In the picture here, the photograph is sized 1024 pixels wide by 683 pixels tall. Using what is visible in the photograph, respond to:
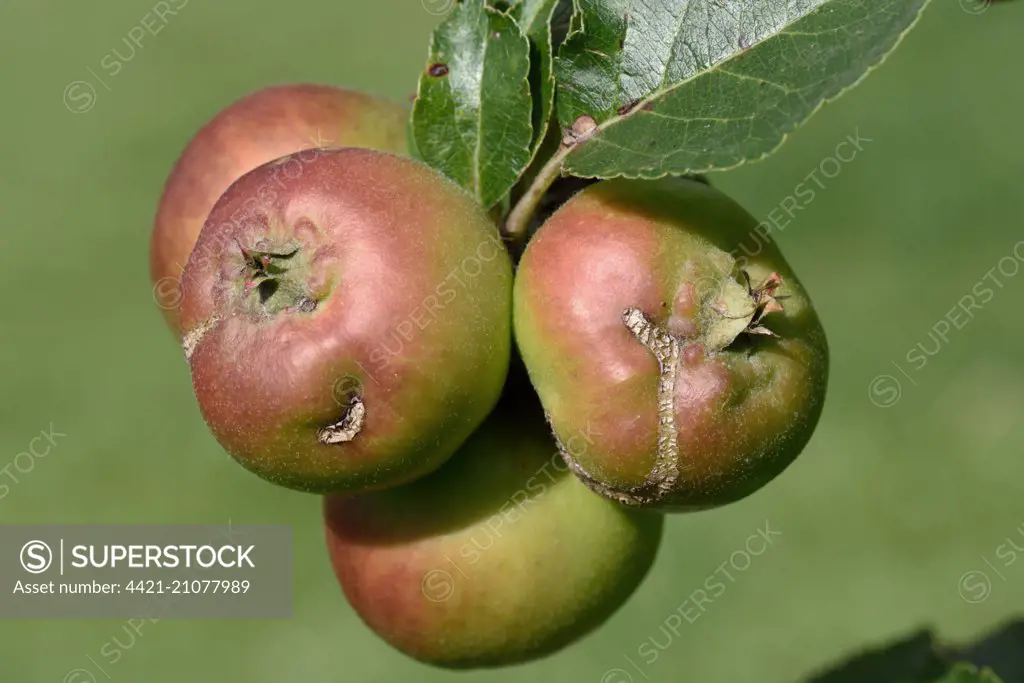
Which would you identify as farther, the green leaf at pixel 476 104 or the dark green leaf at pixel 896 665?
the dark green leaf at pixel 896 665

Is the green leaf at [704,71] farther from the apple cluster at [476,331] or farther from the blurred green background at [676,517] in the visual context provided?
the blurred green background at [676,517]

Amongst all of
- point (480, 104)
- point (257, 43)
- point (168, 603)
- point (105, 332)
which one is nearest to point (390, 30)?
point (257, 43)

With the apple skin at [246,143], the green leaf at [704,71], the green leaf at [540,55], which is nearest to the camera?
the green leaf at [704,71]

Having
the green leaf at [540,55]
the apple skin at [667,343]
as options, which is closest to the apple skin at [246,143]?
the green leaf at [540,55]

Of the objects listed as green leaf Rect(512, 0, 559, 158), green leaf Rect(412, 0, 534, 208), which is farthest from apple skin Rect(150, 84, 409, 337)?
green leaf Rect(512, 0, 559, 158)

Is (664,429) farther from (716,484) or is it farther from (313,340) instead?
(313,340)

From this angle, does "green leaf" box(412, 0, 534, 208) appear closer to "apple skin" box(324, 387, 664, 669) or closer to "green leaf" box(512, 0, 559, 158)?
"green leaf" box(512, 0, 559, 158)

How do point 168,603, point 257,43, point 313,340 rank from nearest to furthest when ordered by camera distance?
point 313,340 < point 168,603 < point 257,43
